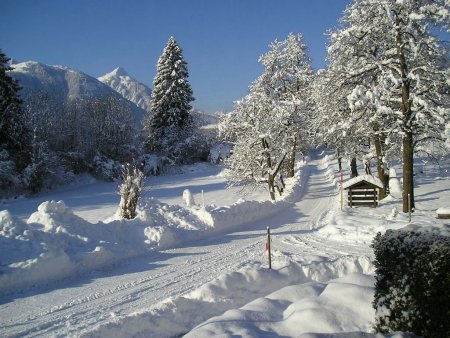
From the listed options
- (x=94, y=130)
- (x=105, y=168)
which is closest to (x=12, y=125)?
(x=105, y=168)

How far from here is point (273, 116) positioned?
81.9ft

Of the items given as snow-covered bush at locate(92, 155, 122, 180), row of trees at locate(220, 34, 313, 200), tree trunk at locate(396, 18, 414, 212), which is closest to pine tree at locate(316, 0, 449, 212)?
tree trunk at locate(396, 18, 414, 212)

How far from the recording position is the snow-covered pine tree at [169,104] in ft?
147

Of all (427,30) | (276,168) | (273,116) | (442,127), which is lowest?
(276,168)

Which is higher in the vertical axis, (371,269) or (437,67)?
(437,67)

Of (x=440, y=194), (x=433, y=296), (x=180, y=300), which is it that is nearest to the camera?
(x=433, y=296)

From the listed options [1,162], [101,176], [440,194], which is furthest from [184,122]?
[440,194]

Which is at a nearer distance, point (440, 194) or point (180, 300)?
point (180, 300)

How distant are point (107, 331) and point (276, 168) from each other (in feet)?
62.5

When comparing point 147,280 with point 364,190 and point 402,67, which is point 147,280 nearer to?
point 402,67

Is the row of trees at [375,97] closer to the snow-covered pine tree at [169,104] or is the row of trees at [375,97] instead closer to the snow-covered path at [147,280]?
the snow-covered path at [147,280]

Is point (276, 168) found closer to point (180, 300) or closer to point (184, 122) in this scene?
point (180, 300)

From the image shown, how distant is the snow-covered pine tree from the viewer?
4481 cm

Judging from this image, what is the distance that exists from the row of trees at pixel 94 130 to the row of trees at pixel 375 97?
15086mm
